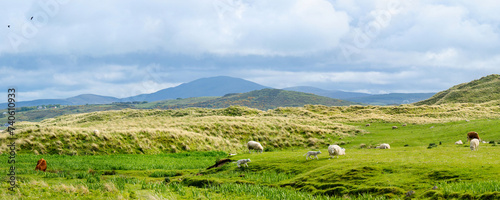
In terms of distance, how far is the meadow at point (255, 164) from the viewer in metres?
14.6

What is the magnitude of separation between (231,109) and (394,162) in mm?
83684

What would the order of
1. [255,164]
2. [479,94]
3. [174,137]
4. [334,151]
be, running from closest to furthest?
[334,151] < [255,164] < [174,137] < [479,94]

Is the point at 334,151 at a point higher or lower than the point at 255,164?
higher

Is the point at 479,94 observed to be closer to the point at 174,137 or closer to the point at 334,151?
the point at 174,137

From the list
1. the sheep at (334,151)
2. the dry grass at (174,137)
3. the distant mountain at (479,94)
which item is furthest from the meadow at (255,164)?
the distant mountain at (479,94)

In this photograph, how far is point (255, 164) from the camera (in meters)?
25.3

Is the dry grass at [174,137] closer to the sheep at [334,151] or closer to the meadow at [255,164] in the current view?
the meadow at [255,164]

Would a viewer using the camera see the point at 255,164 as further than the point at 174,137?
No

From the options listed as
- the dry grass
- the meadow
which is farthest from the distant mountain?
the meadow

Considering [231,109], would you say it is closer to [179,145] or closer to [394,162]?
[179,145]

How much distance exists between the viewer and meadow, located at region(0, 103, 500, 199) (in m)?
14.6

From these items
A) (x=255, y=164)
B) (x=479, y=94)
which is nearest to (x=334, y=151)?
(x=255, y=164)

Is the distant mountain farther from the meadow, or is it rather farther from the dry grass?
the meadow

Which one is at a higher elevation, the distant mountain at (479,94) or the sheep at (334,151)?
the distant mountain at (479,94)
